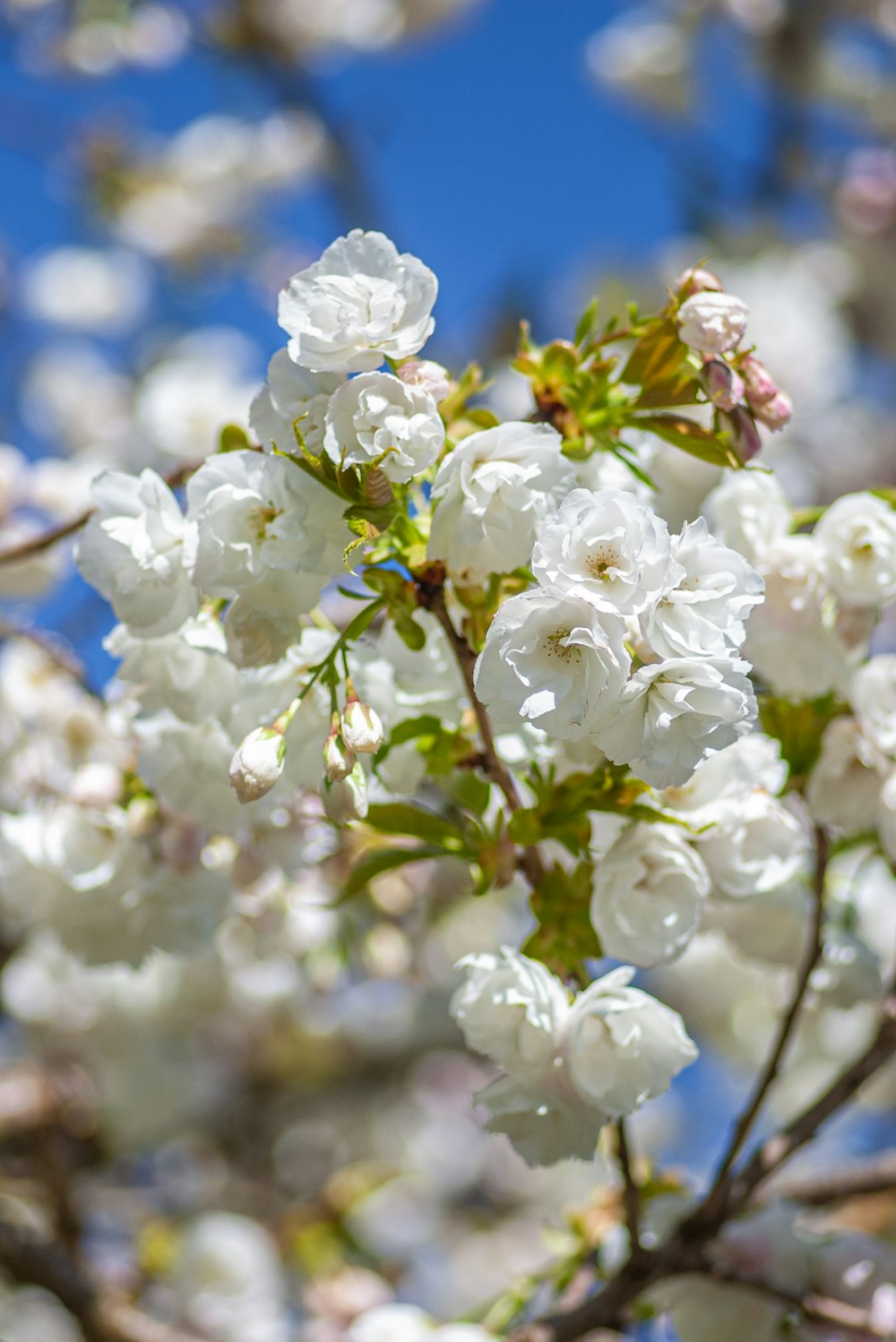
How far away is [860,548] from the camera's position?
1040 millimetres

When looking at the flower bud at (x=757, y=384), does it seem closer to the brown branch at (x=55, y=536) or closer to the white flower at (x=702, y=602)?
the white flower at (x=702, y=602)

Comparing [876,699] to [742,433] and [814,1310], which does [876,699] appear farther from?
[814,1310]

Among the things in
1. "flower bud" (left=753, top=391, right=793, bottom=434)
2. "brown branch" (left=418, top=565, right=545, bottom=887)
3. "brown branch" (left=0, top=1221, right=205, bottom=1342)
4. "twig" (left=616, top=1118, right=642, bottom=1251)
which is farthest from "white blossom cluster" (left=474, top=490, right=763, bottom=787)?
"brown branch" (left=0, top=1221, right=205, bottom=1342)

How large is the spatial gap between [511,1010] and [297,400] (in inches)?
18.3

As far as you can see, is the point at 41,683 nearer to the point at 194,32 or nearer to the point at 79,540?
the point at 79,540

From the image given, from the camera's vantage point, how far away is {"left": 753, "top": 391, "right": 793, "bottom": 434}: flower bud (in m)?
0.92

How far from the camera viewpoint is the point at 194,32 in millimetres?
4648

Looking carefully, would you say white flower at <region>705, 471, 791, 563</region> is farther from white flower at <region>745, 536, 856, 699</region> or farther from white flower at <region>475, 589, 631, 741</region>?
white flower at <region>475, 589, 631, 741</region>

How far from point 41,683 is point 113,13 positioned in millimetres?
3623

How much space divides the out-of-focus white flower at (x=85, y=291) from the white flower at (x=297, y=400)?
5767 millimetres

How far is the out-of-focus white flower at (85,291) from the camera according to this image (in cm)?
630

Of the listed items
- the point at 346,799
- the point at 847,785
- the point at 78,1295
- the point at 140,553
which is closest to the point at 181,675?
the point at 140,553

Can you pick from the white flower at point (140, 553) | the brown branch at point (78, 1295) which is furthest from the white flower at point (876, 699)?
the brown branch at point (78, 1295)

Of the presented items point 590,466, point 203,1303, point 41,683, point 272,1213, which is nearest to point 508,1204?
point 272,1213
